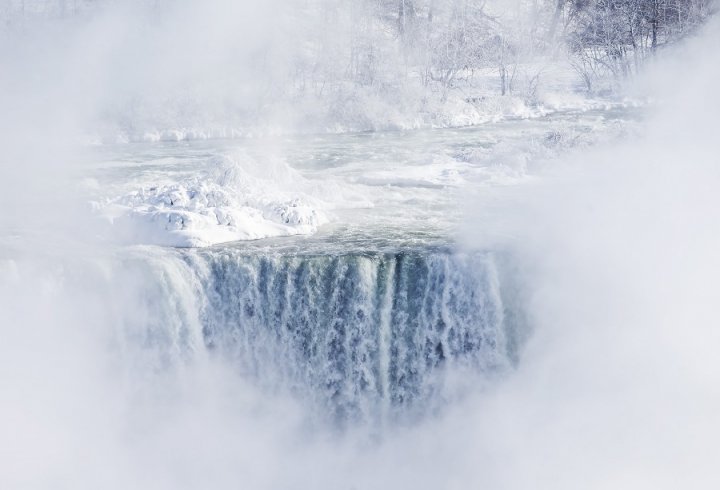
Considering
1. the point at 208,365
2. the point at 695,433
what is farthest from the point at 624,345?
the point at 208,365

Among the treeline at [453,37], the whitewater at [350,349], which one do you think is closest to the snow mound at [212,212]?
the whitewater at [350,349]

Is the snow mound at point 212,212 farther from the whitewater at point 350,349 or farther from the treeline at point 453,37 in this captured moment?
the treeline at point 453,37

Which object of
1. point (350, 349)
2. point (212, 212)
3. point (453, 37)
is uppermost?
point (453, 37)

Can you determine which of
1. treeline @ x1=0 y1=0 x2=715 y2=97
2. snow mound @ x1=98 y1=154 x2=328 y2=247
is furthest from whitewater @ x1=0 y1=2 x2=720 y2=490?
treeline @ x1=0 y1=0 x2=715 y2=97

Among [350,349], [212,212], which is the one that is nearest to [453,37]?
[212,212]

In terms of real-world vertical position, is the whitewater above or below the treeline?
below

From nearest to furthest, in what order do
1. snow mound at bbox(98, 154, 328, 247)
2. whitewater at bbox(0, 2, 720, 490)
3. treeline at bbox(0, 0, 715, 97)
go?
whitewater at bbox(0, 2, 720, 490) < snow mound at bbox(98, 154, 328, 247) < treeline at bbox(0, 0, 715, 97)

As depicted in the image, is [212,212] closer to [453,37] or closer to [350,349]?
[350,349]

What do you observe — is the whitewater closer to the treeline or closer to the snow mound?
the snow mound

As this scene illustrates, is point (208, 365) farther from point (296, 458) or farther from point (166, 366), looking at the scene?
point (296, 458)

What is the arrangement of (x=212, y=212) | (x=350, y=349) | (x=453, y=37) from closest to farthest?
1. (x=350, y=349)
2. (x=212, y=212)
3. (x=453, y=37)

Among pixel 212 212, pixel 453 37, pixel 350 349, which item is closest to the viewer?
pixel 350 349
